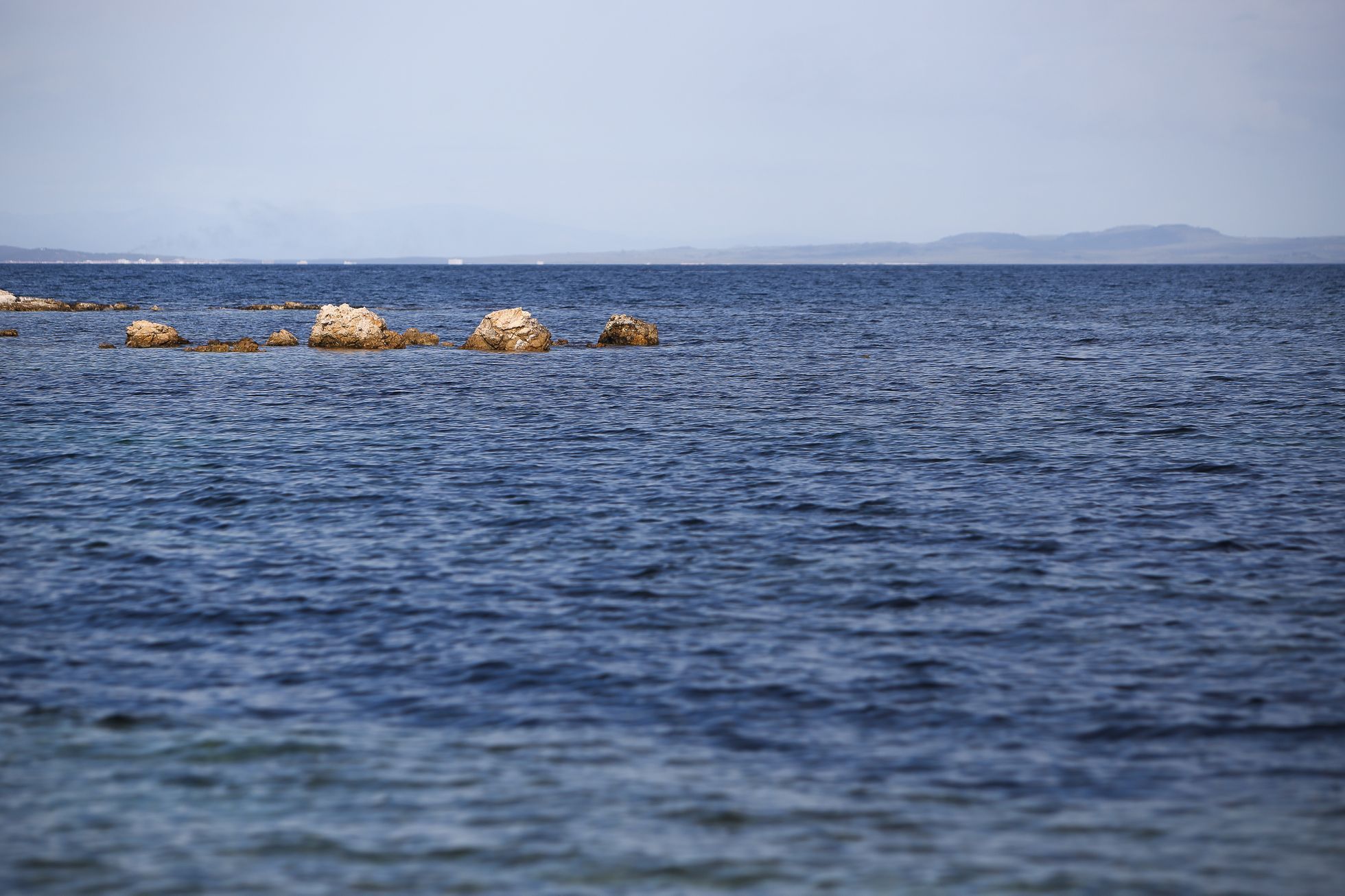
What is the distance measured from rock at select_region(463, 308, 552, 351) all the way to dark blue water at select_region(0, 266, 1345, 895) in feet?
71.8

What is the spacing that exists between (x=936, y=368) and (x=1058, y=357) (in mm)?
8897

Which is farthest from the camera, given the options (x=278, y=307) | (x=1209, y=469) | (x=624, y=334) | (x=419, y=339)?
(x=278, y=307)

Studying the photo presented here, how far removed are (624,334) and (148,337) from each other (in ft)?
77.9

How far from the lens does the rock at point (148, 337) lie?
182 feet

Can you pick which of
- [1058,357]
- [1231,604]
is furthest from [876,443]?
[1058,357]

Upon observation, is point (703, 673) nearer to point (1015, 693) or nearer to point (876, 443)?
point (1015, 693)

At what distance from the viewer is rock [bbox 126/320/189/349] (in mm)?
55406

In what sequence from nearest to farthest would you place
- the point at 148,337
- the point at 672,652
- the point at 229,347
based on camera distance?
1. the point at 672,652
2. the point at 229,347
3. the point at 148,337

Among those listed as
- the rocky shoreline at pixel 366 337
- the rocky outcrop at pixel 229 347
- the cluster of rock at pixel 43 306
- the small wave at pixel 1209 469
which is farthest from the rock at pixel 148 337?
the small wave at pixel 1209 469

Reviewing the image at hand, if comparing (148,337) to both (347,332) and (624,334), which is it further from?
(624,334)

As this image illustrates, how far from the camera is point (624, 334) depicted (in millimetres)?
58344

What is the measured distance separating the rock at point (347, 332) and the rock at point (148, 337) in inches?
272

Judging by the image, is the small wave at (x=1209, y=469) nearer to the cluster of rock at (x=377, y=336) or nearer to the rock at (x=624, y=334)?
the cluster of rock at (x=377, y=336)

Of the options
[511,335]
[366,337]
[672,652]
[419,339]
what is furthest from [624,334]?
[672,652]
